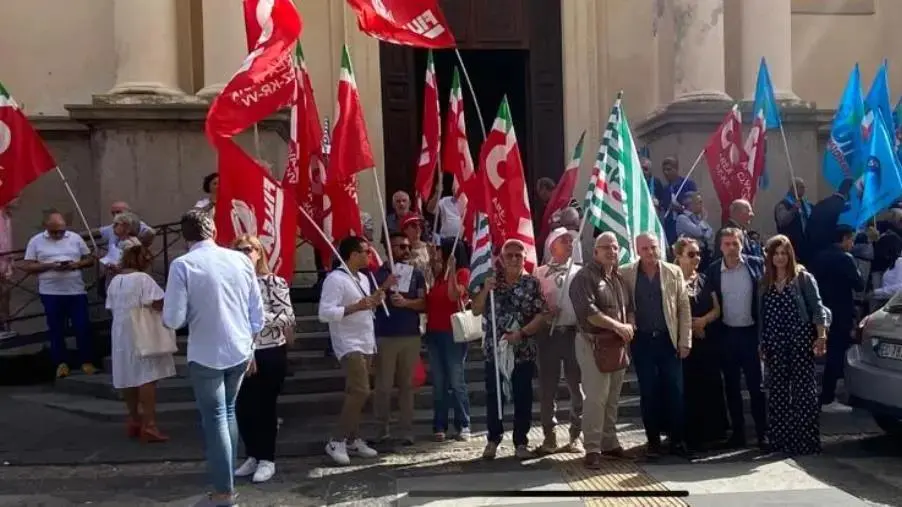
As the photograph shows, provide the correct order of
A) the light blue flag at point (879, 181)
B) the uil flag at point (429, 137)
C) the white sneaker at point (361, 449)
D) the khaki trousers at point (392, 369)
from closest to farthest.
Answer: the white sneaker at point (361, 449) < the khaki trousers at point (392, 369) < the light blue flag at point (879, 181) < the uil flag at point (429, 137)

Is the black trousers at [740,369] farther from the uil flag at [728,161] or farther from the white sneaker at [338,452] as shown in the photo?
the white sneaker at [338,452]

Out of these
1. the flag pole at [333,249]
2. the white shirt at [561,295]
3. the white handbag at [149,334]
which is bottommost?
the white handbag at [149,334]

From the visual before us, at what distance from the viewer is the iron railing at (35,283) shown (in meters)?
11.1

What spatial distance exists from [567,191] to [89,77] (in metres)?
6.94

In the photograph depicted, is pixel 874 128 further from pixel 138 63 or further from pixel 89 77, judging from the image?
pixel 89 77

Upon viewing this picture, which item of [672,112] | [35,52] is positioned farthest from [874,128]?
[35,52]

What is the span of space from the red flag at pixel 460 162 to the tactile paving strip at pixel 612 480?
2717 mm

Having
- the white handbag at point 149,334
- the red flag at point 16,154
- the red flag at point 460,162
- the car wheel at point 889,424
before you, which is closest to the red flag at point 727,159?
the red flag at point 460,162

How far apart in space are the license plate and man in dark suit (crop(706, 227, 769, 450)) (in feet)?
3.06

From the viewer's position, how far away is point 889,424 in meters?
7.71

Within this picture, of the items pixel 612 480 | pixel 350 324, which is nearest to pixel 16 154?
pixel 350 324

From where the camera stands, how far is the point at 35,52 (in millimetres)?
12484

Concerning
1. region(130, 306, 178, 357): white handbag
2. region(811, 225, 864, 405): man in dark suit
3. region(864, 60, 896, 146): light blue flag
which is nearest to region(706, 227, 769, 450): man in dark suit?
region(811, 225, 864, 405): man in dark suit

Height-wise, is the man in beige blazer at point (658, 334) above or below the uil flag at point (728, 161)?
below
